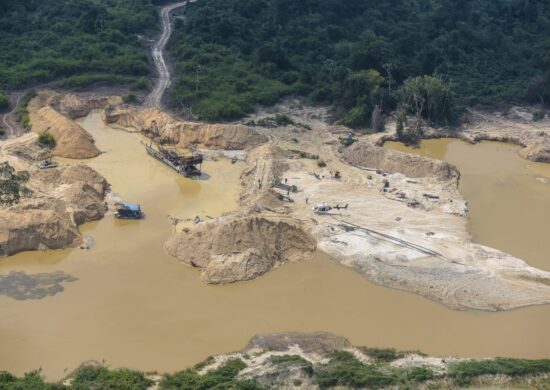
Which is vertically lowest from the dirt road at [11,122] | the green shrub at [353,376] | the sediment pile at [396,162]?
the dirt road at [11,122]

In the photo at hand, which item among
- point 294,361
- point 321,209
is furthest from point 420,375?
point 321,209

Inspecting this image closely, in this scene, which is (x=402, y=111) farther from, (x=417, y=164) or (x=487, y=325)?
(x=487, y=325)

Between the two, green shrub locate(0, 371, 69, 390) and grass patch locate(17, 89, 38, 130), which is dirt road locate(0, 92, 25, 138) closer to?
grass patch locate(17, 89, 38, 130)

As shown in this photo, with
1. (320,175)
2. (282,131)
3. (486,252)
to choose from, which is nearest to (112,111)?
(282,131)

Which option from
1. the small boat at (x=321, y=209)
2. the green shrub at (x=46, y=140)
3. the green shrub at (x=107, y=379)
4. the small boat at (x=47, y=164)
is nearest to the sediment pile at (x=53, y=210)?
the small boat at (x=47, y=164)

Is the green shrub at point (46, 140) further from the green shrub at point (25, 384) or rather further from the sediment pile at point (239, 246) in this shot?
the green shrub at point (25, 384)

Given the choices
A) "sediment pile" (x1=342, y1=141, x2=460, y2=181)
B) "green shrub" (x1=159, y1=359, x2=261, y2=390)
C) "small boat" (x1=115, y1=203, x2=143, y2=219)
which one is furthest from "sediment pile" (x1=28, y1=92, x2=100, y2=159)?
"green shrub" (x1=159, y1=359, x2=261, y2=390)
